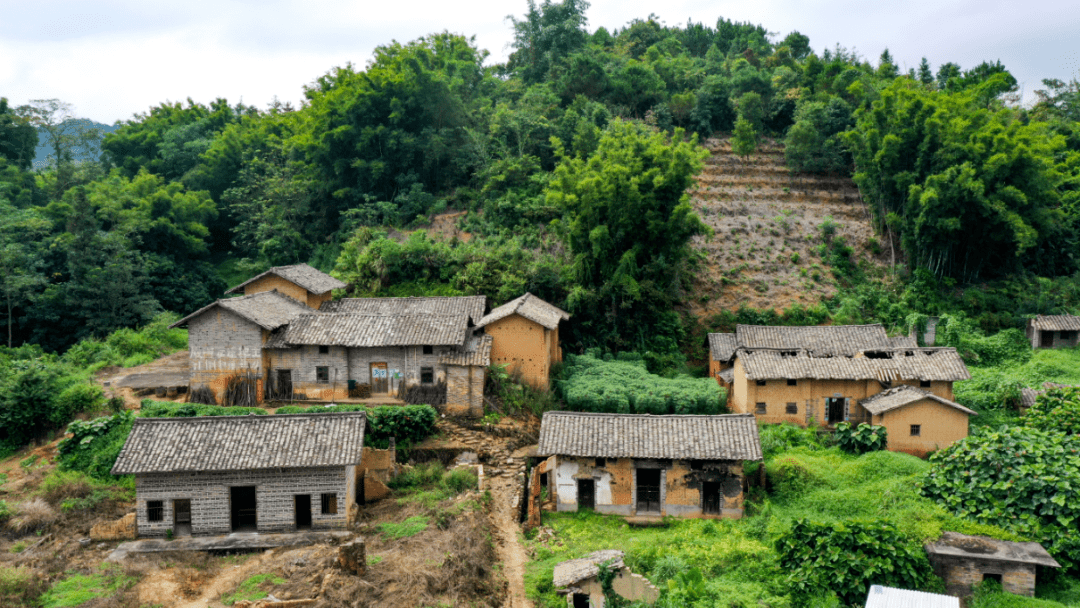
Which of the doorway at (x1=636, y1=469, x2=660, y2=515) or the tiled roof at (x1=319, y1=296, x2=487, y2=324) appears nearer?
the doorway at (x1=636, y1=469, x2=660, y2=515)

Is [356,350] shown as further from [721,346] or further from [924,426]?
[924,426]

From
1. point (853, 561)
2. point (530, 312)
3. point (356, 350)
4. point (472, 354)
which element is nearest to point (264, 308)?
point (356, 350)

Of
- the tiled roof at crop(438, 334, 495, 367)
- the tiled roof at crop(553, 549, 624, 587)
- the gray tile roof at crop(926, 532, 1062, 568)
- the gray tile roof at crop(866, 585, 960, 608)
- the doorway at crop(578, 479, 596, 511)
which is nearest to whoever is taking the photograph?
the gray tile roof at crop(866, 585, 960, 608)

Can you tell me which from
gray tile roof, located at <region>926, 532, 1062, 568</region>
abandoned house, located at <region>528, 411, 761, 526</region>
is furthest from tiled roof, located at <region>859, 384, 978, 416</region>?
gray tile roof, located at <region>926, 532, 1062, 568</region>

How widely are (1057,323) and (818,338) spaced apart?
11963 mm

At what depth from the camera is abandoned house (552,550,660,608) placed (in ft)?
47.1

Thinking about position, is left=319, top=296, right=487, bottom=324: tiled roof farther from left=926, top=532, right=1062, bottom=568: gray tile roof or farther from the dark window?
left=926, top=532, right=1062, bottom=568: gray tile roof

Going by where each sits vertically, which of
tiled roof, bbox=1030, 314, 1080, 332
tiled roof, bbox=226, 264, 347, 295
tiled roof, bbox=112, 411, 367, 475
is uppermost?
tiled roof, bbox=226, 264, 347, 295

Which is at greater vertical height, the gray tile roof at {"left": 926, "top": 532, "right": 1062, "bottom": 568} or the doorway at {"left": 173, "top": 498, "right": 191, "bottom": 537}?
the doorway at {"left": 173, "top": 498, "right": 191, "bottom": 537}

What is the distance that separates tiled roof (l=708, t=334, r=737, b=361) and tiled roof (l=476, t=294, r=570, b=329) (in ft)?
20.3

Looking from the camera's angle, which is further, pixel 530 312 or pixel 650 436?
pixel 530 312

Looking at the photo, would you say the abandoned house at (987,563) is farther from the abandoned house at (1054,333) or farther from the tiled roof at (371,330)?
the abandoned house at (1054,333)

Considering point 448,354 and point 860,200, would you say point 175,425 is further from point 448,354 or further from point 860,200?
point 860,200

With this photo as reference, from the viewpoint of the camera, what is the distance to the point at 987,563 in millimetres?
15609
